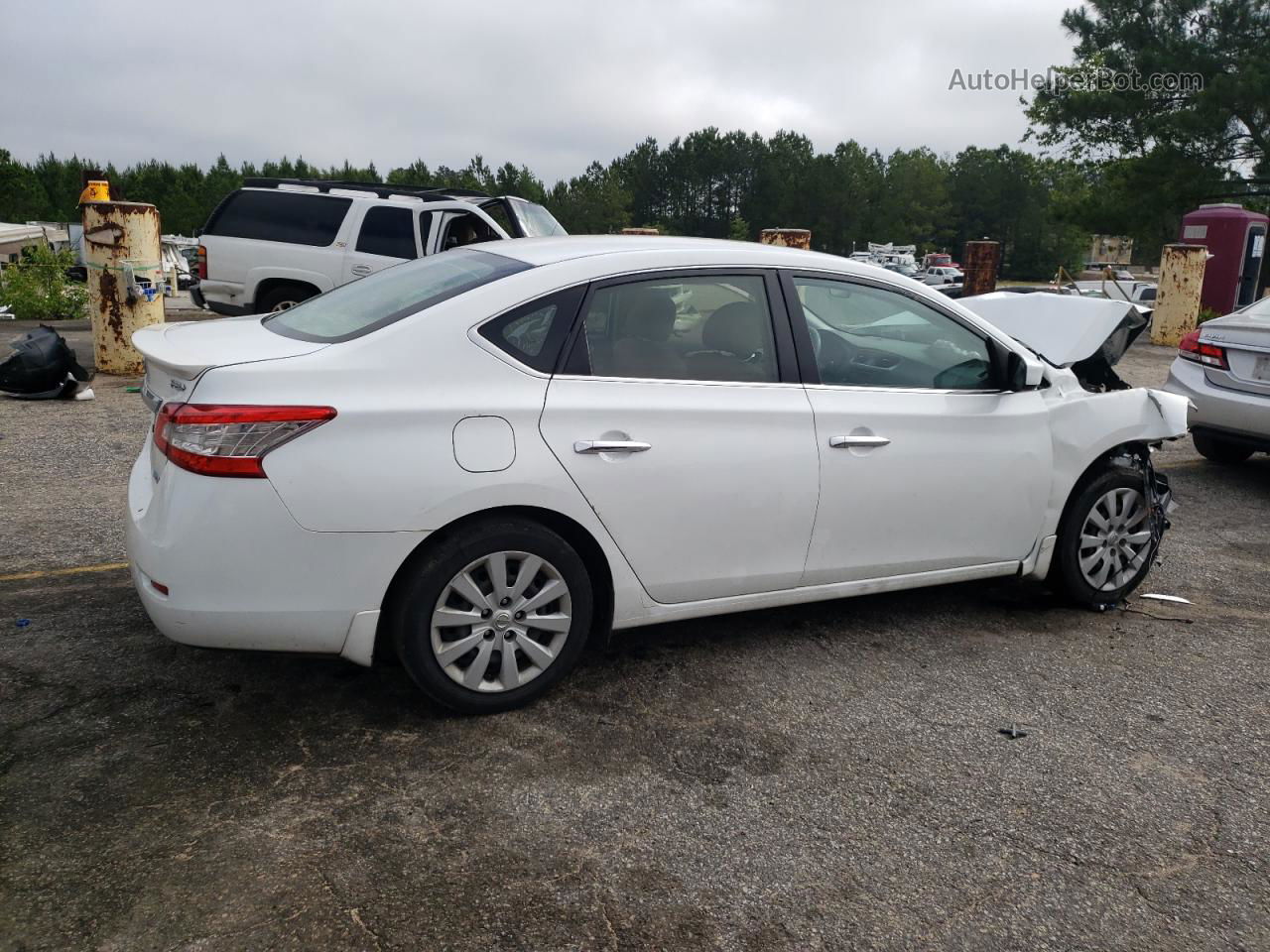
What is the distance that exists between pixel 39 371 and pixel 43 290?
7862mm

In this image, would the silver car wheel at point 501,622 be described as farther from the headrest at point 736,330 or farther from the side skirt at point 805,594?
the headrest at point 736,330

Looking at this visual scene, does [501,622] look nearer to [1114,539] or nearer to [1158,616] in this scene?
[1114,539]

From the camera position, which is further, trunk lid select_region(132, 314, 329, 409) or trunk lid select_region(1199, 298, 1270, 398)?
trunk lid select_region(1199, 298, 1270, 398)

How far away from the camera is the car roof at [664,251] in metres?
3.92

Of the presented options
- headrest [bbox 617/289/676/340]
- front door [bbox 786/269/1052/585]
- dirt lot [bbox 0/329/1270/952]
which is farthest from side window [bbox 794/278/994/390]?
dirt lot [bbox 0/329/1270/952]

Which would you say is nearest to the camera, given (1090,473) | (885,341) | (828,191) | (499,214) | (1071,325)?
(885,341)

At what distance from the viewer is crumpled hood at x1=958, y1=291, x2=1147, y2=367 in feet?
16.6

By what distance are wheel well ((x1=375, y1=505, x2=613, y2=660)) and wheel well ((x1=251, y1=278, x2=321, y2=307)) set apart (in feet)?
30.7

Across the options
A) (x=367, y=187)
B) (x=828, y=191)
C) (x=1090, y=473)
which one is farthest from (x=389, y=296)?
(x=828, y=191)

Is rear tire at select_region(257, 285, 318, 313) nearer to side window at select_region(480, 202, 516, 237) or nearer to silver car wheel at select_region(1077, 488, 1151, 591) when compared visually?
side window at select_region(480, 202, 516, 237)

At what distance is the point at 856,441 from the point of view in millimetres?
4039

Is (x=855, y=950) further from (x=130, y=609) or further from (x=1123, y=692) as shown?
(x=130, y=609)

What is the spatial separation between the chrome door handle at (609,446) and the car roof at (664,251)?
2.30 feet

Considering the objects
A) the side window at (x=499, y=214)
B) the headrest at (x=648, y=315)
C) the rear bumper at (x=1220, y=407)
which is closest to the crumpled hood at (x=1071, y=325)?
the headrest at (x=648, y=315)
